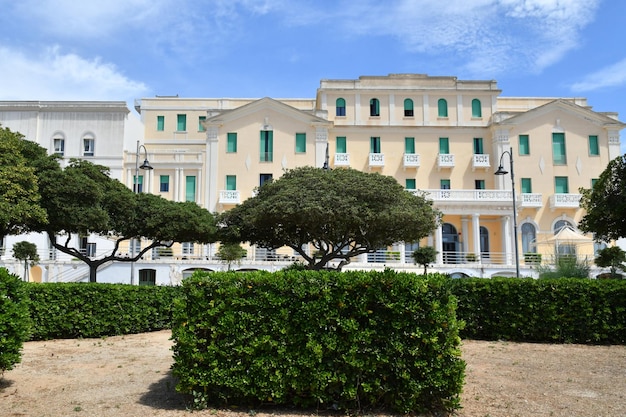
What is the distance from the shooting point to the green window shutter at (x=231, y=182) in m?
39.3

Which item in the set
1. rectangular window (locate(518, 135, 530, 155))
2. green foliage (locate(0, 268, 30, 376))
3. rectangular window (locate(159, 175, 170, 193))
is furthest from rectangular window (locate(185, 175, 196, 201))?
green foliage (locate(0, 268, 30, 376))

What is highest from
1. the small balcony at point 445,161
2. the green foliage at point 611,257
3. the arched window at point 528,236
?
the small balcony at point 445,161

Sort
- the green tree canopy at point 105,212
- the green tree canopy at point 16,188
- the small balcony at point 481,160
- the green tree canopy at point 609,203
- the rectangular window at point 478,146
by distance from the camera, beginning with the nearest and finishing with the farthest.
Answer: the green tree canopy at point 16,188 → the green tree canopy at point 609,203 → the green tree canopy at point 105,212 → the small balcony at point 481,160 → the rectangular window at point 478,146

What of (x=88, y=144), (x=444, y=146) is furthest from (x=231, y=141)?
(x=444, y=146)

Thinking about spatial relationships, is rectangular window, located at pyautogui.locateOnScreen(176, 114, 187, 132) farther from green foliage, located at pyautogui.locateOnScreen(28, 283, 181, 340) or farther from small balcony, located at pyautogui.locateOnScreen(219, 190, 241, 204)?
green foliage, located at pyautogui.locateOnScreen(28, 283, 181, 340)

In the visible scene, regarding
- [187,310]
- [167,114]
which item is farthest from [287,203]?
[167,114]

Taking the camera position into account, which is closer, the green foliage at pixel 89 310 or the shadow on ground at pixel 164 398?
the shadow on ground at pixel 164 398

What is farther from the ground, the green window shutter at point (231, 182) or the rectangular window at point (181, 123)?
the rectangular window at point (181, 123)

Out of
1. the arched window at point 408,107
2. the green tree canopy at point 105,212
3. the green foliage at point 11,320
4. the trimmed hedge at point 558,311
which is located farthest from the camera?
the arched window at point 408,107

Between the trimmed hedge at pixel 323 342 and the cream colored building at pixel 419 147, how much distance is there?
106 ft

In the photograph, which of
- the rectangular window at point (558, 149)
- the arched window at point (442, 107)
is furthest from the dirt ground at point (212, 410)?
the rectangular window at point (558, 149)

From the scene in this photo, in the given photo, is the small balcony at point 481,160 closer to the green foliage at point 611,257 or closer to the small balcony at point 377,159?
the small balcony at point 377,159

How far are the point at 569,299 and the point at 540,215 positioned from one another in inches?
1155

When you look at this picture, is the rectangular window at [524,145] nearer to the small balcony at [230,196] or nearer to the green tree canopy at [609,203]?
the small balcony at [230,196]
